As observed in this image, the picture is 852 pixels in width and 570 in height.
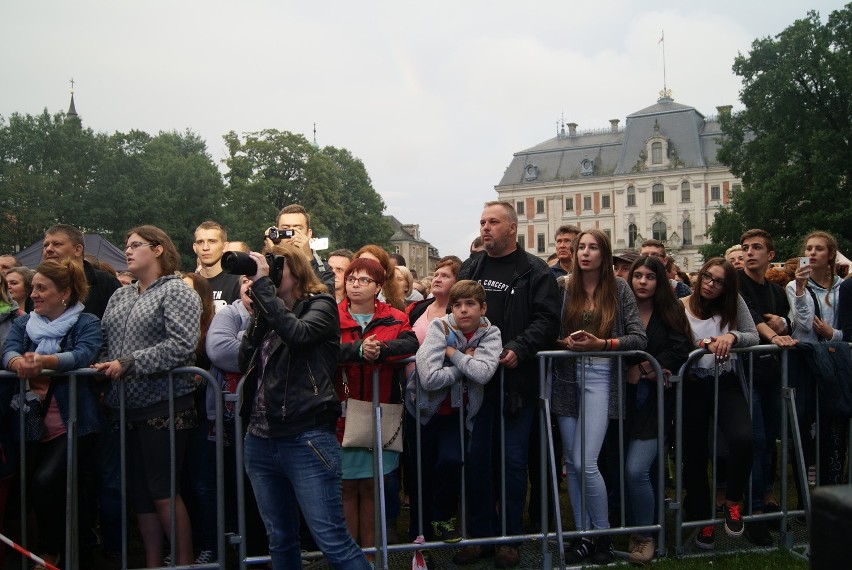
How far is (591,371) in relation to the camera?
5.31 m

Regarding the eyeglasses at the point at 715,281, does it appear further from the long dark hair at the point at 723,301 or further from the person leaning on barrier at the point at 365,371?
the person leaning on barrier at the point at 365,371

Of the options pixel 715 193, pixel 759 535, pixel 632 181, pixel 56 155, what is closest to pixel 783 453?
pixel 759 535

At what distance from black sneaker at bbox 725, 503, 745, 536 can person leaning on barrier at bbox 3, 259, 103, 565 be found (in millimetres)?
4177

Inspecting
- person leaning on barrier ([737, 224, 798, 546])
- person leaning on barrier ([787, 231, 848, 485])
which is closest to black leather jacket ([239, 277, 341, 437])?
person leaning on barrier ([737, 224, 798, 546])

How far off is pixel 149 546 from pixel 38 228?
146ft

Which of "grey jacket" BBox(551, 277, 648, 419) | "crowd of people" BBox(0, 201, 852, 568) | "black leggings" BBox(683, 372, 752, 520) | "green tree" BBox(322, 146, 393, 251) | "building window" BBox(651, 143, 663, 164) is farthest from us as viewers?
"building window" BBox(651, 143, 663, 164)

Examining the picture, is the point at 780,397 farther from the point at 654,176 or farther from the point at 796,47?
the point at 654,176

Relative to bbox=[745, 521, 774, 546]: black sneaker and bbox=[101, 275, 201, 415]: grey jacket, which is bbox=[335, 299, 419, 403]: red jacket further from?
bbox=[745, 521, 774, 546]: black sneaker

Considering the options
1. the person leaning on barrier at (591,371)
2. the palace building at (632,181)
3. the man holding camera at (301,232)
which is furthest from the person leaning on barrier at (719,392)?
the palace building at (632,181)

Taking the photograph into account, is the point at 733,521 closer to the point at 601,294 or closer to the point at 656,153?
the point at 601,294

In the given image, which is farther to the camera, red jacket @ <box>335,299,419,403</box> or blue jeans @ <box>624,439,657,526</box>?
blue jeans @ <box>624,439,657,526</box>

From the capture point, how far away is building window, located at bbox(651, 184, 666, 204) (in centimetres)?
8794

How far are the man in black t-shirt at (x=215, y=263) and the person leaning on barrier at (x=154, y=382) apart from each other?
3.74 feet

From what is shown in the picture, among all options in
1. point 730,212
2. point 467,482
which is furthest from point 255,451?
point 730,212
